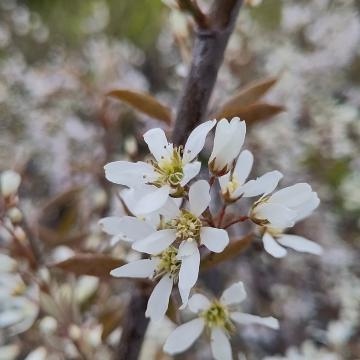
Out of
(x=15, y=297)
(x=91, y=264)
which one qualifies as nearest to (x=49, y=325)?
(x=15, y=297)

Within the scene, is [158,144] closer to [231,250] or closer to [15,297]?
[231,250]

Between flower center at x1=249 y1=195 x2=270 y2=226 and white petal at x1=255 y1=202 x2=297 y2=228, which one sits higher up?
white petal at x1=255 y1=202 x2=297 y2=228

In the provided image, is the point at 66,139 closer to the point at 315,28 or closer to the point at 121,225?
the point at 315,28

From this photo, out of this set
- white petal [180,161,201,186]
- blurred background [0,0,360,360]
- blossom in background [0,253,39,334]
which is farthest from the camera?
blurred background [0,0,360,360]

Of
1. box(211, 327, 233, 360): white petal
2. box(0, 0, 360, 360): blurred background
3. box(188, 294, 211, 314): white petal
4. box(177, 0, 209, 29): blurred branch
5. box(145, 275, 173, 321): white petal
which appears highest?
box(177, 0, 209, 29): blurred branch

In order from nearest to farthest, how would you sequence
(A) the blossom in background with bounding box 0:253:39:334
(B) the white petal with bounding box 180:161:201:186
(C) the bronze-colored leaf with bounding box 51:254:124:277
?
(B) the white petal with bounding box 180:161:201:186 → (C) the bronze-colored leaf with bounding box 51:254:124:277 → (A) the blossom in background with bounding box 0:253:39:334

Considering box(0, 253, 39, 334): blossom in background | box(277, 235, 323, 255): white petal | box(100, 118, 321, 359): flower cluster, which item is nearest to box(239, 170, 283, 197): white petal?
box(100, 118, 321, 359): flower cluster

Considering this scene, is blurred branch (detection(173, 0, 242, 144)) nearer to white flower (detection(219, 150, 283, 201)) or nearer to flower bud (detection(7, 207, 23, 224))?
white flower (detection(219, 150, 283, 201))

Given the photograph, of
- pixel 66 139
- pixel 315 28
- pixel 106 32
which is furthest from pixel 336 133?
pixel 106 32
